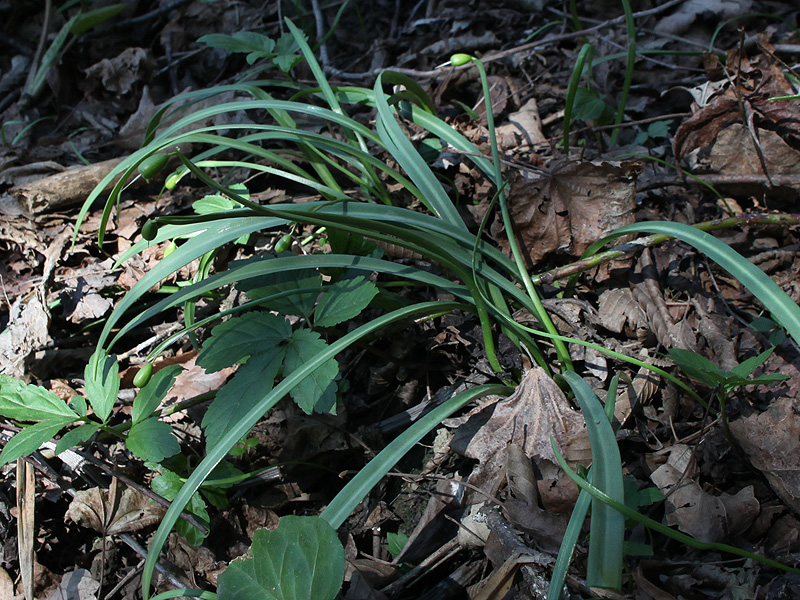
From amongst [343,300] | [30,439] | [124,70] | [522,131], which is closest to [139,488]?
[30,439]

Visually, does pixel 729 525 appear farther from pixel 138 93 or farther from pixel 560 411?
pixel 138 93

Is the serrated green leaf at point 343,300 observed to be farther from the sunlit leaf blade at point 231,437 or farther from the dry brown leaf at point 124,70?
the dry brown leaf at point 124,70

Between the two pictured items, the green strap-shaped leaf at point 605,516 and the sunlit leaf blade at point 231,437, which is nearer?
the green strap-shaped leaf at point 605,516

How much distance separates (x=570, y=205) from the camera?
5.13 ft

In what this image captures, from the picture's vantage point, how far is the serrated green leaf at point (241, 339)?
3.99 ft

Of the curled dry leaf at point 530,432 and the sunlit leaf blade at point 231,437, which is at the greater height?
the sunlit leaf blade at point 231,437

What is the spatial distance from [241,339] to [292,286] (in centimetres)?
21

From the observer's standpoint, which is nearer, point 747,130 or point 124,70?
point 747,130

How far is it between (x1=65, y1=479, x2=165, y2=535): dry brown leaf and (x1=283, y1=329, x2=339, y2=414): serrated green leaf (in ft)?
1.81

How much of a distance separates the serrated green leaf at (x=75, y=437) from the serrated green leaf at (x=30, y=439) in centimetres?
3

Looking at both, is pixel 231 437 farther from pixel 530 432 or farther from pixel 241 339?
pixel 530 432

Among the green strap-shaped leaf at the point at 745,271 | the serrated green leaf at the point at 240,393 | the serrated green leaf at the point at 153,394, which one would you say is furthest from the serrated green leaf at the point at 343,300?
the green strap-shaped leaf at the point at 745,271

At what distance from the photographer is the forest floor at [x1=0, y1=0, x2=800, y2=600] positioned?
3.65 ft

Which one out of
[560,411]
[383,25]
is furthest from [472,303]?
[383,25]
